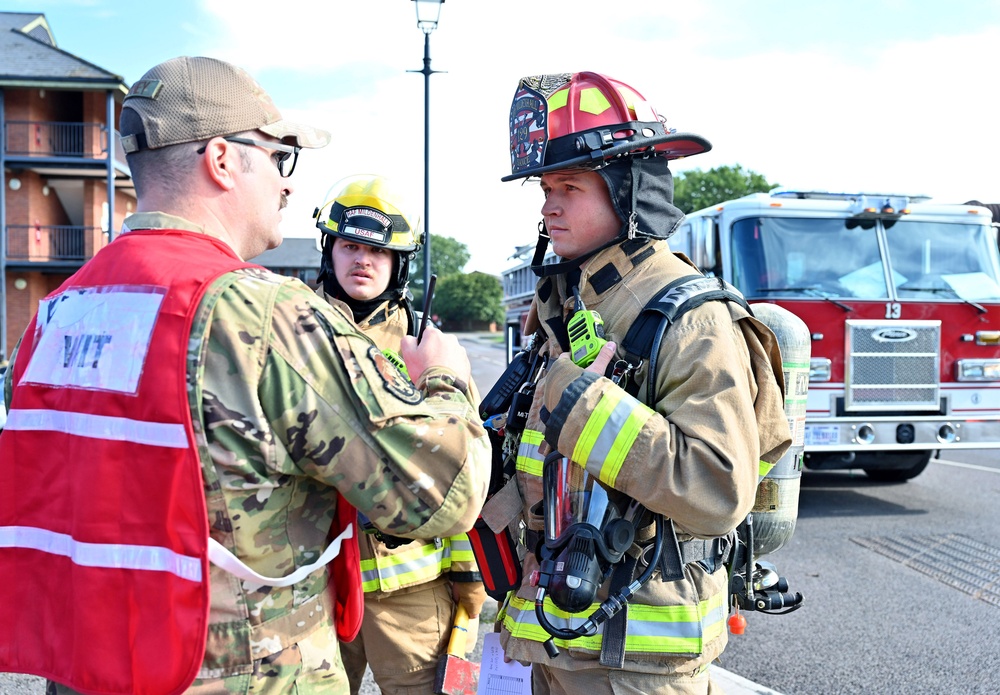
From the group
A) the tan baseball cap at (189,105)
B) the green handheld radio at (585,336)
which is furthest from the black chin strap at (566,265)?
the tan baseball cap at (189,105)

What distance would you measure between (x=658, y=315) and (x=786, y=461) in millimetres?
1148

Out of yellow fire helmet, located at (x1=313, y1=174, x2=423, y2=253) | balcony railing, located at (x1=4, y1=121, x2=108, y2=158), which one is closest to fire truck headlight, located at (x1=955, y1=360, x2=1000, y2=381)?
yellow fire helmet, located at (x1=313, y1=174, x2=423, y2=253)

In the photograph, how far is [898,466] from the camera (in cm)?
855

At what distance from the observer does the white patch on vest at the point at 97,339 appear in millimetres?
1468

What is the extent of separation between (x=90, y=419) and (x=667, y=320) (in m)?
1.29

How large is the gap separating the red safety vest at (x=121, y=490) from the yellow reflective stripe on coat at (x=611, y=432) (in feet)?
2.89

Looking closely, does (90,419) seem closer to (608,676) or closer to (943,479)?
(608,676)

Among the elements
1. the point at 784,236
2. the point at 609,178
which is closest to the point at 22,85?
the point at 784,236

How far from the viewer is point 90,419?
1.49 metres

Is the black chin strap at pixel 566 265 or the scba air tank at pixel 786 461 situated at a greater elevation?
the black chin strap at pixel 566 265

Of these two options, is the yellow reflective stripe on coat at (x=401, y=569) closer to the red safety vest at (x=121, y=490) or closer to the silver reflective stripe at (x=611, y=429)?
the silver reflective stripe at (x=611, y=429)

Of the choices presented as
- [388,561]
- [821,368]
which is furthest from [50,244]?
[388,561]

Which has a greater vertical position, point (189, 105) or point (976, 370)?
point (189, 105)

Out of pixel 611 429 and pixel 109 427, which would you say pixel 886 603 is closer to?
pixel 611 429
